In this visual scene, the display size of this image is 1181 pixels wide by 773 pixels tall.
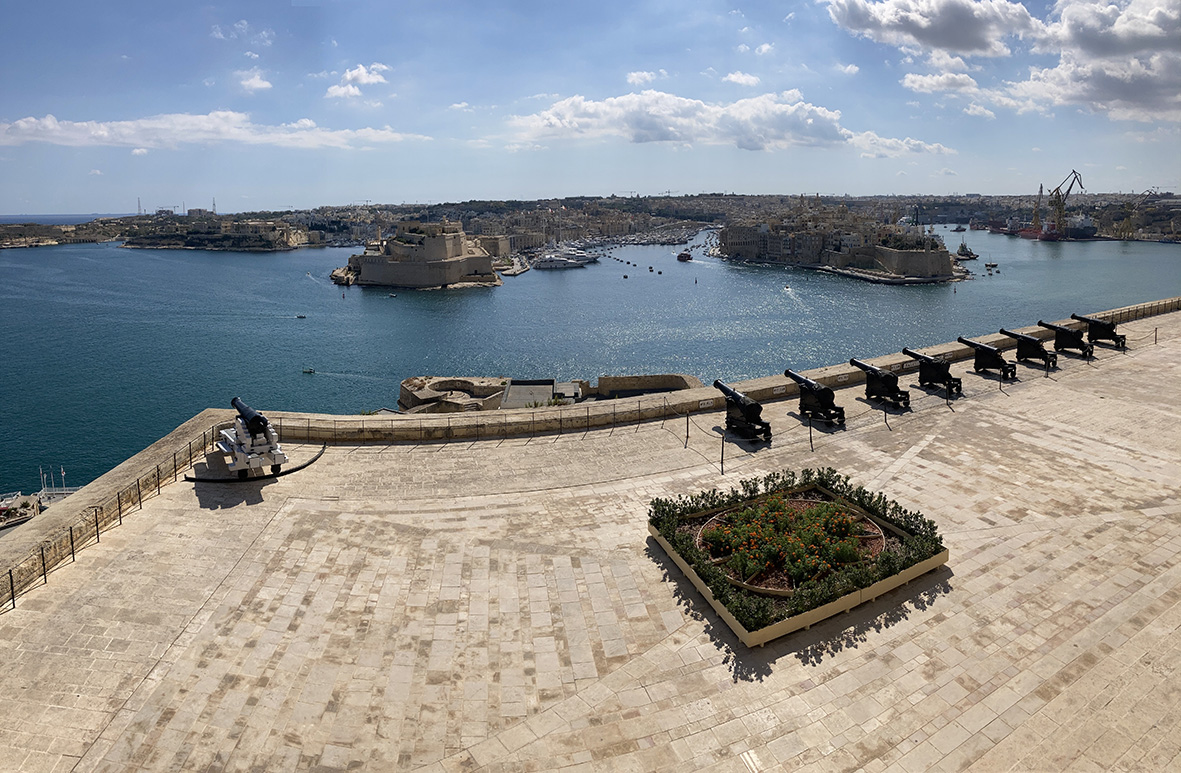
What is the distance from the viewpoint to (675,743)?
5824 mm

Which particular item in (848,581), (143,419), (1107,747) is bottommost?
(143,419)

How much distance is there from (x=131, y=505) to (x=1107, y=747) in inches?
439

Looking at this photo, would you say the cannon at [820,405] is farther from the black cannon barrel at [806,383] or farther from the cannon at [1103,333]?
the cannon at [1103,333]

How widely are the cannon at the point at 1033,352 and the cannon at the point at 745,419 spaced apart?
30.2 ft

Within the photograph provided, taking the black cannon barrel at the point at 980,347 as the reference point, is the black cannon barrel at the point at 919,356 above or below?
below

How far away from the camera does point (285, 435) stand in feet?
39.5

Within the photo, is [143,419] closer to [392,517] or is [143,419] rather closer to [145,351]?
[145,351]

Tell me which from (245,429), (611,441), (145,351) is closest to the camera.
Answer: (245,429)

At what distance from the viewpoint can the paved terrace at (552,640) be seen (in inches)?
229

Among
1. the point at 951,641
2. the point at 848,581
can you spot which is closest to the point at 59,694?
the point at 848,581

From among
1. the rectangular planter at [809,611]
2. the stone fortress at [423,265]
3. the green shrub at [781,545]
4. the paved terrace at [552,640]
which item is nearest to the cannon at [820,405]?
the paved terrace at [552,640]

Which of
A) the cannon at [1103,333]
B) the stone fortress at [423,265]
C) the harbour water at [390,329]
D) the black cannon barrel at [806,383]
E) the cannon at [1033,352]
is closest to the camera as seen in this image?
the black cannon barrel at [806,383]

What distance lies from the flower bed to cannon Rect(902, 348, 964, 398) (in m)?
6.31

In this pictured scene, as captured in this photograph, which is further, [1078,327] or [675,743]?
[1078,327]
